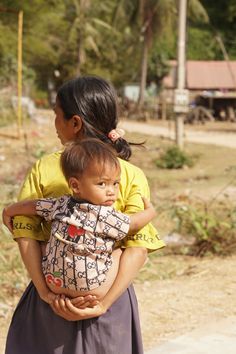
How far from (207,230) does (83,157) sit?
4.81 metres

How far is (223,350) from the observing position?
418 centimetres

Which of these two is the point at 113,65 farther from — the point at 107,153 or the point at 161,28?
the point at 107,153

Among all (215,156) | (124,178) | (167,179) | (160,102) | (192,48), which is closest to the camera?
(124,178)

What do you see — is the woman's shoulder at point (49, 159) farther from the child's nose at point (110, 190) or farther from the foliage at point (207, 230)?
the foliage at point (207, 230)

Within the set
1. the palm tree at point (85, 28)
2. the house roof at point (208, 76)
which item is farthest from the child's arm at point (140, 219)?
the palm tree at point (85, 28)

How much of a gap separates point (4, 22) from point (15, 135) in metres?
2.80

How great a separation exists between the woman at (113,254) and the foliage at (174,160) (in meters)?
12.5

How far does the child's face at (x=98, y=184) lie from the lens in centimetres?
237

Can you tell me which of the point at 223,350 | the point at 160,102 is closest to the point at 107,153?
the point at 223,350

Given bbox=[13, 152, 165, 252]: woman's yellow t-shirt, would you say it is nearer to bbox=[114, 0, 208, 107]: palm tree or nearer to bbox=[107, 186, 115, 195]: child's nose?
bbox=[107, 186, 115, 195]: child's nose

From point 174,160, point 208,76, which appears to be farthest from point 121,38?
point 174,160

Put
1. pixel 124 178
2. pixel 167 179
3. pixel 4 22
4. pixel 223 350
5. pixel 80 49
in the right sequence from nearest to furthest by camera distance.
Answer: pixel 124 178 < pixel 223 350 < pixel 167 179 < pixel 4 22 < pixel 80 49

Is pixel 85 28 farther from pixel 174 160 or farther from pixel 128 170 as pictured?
pixel 128 170

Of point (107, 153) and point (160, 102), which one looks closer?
point (107, 153)
